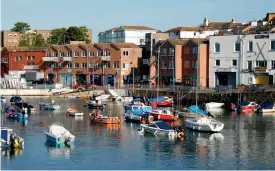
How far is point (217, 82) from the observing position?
90.2 meters

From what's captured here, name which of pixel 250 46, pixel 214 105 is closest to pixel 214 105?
pixel 214 105

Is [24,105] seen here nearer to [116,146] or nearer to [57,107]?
[57,107]

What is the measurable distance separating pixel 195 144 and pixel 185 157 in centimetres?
562

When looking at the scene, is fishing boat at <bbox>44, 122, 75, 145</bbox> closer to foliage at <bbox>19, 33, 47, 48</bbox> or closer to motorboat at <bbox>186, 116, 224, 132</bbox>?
motorboat at <bbox>186, 116, 224, 132</bbox>

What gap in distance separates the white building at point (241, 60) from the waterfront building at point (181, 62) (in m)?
1.45

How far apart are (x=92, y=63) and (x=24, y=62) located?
15.5 metres

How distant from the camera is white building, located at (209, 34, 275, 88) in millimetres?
83688

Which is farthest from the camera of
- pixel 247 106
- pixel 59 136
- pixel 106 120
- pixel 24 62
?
pixel 24 62

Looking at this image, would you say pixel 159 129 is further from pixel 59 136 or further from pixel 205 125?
pixel 59 136

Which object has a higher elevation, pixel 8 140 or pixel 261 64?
pixel 261 64

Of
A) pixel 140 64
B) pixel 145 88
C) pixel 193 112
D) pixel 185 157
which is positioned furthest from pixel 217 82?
pixel 185 157

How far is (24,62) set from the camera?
114438mm

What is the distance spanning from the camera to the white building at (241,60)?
275ft

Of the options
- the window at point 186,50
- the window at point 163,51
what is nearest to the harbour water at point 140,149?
the window at point 186,50
